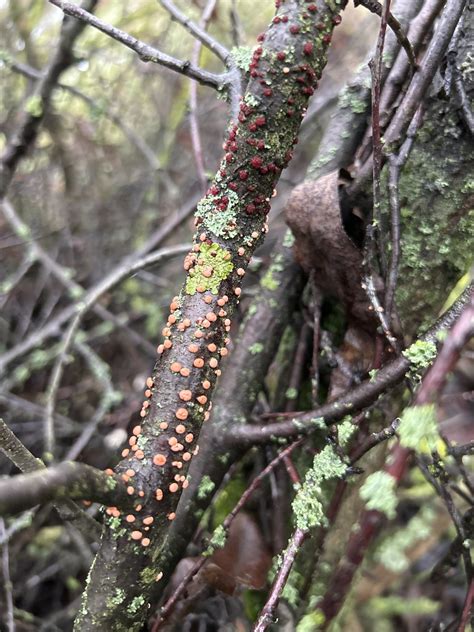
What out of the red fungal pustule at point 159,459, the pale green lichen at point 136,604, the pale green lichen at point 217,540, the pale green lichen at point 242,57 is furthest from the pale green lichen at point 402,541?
the pale green lichen at point 242,57

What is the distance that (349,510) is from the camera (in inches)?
47.6

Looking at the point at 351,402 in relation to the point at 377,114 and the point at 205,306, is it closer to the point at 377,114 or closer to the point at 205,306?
the point at 205,306

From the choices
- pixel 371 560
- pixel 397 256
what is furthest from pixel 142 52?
pixel 371 560

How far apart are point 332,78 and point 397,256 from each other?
232cm

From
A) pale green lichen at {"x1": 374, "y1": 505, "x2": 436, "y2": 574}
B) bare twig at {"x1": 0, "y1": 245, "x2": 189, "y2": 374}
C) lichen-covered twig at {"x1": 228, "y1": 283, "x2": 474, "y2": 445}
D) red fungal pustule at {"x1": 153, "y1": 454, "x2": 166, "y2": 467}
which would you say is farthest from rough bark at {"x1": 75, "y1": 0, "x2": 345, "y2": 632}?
pale green lichen at {"x1": 374, "y1": 505, "x2": 436, "y2": 574}

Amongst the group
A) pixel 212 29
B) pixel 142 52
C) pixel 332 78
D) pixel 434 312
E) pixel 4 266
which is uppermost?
pixel 212 29

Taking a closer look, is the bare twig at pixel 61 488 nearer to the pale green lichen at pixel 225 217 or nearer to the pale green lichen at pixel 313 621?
the pale green lichen at pixel 313 621

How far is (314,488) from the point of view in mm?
957

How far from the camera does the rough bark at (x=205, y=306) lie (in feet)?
3.01

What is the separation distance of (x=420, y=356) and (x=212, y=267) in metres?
0.39

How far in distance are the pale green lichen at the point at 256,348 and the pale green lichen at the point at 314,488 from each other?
34 cm

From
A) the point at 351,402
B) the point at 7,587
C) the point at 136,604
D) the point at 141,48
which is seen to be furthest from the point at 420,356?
A: the point at 7,587

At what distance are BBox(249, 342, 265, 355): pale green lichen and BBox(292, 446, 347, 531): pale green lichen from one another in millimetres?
342

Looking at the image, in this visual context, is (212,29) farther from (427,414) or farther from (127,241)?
(427,414)
